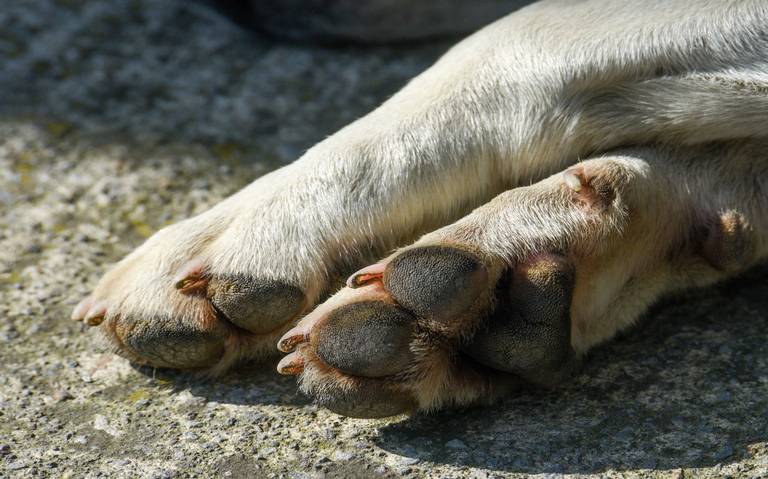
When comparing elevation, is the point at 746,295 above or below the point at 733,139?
below

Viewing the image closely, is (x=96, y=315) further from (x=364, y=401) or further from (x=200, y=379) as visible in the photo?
(x=364, y=401)

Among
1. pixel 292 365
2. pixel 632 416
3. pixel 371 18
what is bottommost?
pixel 632 416

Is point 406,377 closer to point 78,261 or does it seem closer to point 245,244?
point 245,244

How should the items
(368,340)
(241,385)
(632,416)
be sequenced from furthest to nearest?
(241,385), (632,416), (368,340)

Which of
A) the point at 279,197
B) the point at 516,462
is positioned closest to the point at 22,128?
the point at 279,197

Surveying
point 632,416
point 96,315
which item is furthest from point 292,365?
point 632,416

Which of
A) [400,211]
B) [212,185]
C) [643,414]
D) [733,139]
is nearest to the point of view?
[643,414]
